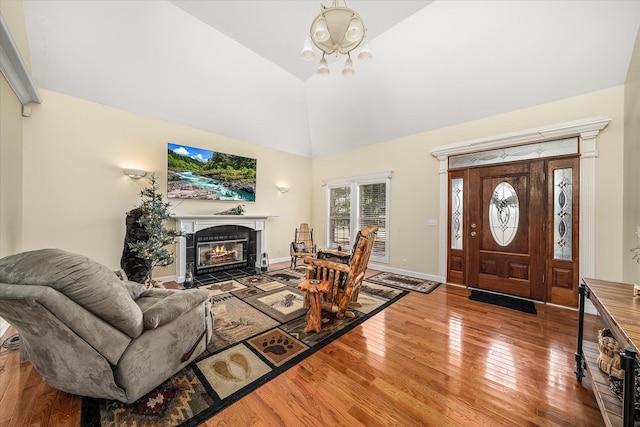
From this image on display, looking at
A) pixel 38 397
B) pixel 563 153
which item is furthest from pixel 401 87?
pixel 38 397

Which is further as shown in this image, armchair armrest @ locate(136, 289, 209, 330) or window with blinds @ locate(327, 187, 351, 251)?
window with blinds @ locate(327, 187, 351, 251)

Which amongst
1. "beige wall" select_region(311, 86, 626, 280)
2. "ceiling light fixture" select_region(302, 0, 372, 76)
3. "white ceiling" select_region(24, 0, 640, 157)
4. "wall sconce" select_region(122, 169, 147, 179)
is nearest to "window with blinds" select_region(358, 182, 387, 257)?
"beige wall" select_region(311, 86, 626, 280)

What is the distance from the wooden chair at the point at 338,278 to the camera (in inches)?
98.7

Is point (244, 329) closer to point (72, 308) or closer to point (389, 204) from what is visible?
point (72, 308)

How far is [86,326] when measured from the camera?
1.29 m

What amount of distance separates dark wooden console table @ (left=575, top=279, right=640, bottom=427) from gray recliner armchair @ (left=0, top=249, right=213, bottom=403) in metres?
2.45

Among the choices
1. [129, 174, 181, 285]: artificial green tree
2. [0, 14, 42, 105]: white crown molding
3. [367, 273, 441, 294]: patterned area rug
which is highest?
[0, 14, 42, 105]: white crown molding

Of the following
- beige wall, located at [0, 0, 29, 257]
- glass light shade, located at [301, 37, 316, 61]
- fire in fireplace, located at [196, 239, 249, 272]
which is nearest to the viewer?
glass light shade, located at [301, 37, 316, 61]

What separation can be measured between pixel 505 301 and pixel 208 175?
5615mm

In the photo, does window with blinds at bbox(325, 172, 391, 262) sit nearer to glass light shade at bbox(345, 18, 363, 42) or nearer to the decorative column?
the decorative column

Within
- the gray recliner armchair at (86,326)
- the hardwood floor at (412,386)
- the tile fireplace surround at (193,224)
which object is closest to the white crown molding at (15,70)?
the tile fireplace surround at (193,224)

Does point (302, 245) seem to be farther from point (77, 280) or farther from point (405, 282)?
point (77, 280)

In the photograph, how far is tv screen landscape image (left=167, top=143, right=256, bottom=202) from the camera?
4359 millimetres

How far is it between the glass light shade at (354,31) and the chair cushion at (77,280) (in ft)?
9.20
